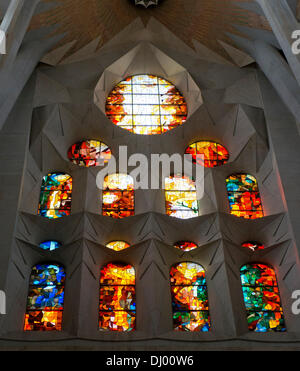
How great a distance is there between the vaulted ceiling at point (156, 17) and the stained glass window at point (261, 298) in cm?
643

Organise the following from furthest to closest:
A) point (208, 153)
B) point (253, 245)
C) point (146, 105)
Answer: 1. point (146, 105)
2. point (208, 153)
3. point (253, 245)

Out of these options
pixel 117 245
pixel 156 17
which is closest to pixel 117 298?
pixel 117 245

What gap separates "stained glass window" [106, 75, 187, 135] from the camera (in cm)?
1505

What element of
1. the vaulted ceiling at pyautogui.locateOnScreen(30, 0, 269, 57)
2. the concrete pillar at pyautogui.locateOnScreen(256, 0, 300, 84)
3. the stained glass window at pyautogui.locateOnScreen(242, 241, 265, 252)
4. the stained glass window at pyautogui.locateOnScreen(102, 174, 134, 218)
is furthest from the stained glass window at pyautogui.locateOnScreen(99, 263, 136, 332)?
the vaulted ceiling at pyautogui.locateOnScreen(30, 0, 269, 57)

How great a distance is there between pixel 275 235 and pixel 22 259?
210 inches

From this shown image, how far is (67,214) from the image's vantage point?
12695 millimetres

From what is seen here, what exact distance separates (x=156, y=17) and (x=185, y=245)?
23.9 feet

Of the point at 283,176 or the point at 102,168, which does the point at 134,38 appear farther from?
the point at 283,176

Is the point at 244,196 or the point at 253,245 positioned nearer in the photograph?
the point at 253,245

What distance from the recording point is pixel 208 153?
47.6 feet

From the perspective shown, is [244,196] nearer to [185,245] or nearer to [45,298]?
[185,245]

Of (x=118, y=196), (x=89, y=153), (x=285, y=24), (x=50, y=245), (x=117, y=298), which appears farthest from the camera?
(x=89, y=153)

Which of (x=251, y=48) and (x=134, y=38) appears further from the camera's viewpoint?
(x=134, y=38)

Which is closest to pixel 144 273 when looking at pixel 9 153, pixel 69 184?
pixel 69 184
